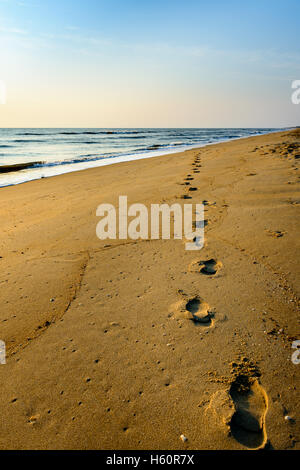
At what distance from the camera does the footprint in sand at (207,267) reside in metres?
2.48

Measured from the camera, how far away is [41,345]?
1753 millimetres

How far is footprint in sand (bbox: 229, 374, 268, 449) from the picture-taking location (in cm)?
121

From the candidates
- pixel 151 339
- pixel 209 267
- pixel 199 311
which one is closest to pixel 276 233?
pixel 209 267

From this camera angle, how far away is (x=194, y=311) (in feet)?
6.56

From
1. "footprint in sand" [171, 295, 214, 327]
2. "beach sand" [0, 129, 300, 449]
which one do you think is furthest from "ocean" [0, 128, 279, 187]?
"footprint in sand" [171, 295, 214, 327]

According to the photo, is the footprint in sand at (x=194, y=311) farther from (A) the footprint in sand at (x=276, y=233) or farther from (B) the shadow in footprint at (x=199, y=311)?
(A) the footprint in sand at (x=276, y=233)

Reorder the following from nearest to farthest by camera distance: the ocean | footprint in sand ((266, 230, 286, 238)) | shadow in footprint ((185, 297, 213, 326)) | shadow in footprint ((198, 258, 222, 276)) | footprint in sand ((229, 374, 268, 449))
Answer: footprint in sand ((229, 374, 268, 449)) < shadow in footprint ((185, 297, 213, 326)) < shadow in footprint ((198, 258, 222, 276)) < footprint in sand ((266, 230, 286, 238)) < the ocean

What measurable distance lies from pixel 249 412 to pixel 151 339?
70cm

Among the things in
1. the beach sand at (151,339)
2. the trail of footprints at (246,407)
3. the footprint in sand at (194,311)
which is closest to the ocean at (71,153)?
the beach sand at (151,339)

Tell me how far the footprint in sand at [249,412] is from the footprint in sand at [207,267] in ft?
3.61

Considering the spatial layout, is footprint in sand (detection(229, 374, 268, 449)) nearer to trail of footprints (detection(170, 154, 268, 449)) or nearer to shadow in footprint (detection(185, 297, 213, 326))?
trail of footprints (detection(170, 154, 268, 449))

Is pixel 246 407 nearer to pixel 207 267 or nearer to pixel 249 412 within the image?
pixel 249 412

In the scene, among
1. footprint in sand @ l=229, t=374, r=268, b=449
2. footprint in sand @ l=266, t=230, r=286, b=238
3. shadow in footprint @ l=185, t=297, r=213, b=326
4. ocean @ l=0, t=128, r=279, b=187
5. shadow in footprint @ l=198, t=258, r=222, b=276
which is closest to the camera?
footprint in sand @ l=229, t=374, r=268, b=449
